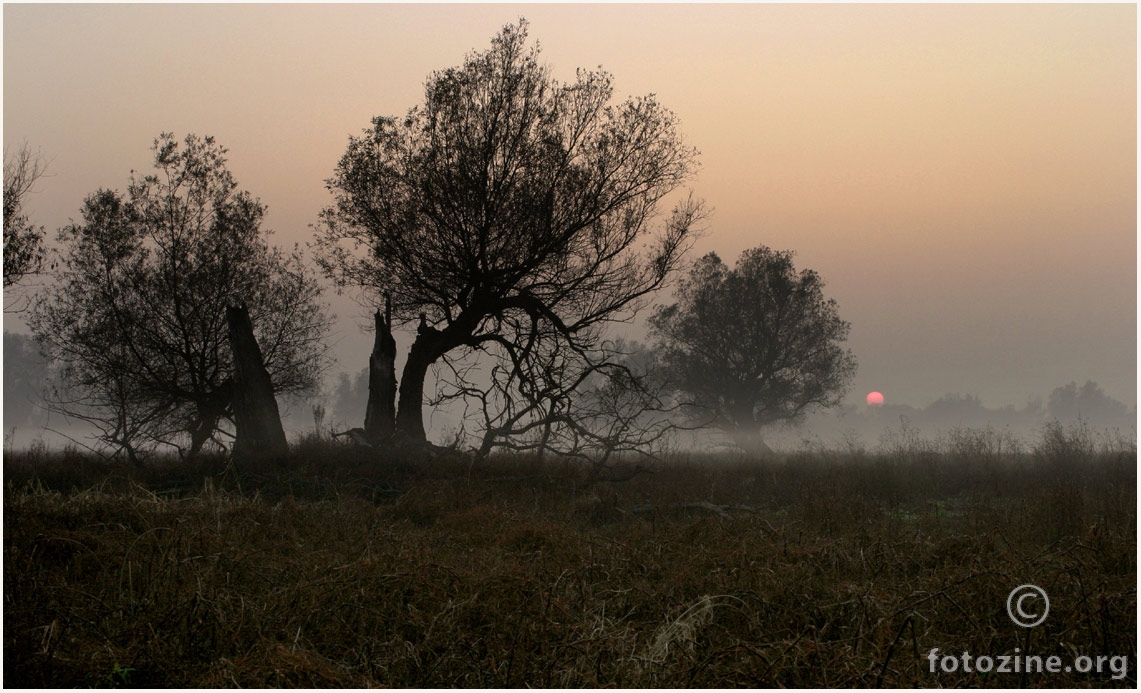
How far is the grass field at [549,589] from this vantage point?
4.94 meters

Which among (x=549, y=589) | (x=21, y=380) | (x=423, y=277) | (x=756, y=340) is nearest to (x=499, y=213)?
(x=423, y=277)

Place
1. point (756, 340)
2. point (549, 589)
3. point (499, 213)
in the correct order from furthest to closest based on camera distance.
→ point (756, 340) < point (499, 213) < point (549, 589)

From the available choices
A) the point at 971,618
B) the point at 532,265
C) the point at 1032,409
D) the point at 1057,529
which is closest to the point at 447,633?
the point at 971,618

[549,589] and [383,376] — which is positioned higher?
[383,376]

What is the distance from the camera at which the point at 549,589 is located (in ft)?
21.1

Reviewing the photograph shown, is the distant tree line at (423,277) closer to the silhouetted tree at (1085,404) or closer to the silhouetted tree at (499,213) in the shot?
the silhouetted tree at (499,213)

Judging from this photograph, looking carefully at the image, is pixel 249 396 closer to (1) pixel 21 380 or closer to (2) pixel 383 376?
(2) pixel 383 376

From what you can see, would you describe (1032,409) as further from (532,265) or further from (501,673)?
(501,673)

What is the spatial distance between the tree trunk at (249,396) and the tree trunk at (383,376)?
2.19 m

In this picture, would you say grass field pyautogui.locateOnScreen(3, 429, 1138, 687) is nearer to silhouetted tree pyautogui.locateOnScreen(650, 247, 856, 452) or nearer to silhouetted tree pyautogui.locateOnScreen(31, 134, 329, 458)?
silhouetted tree pyautogui.locateOnScreen(31, 134, 329, 458)

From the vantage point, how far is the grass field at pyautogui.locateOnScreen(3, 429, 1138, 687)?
4.94m

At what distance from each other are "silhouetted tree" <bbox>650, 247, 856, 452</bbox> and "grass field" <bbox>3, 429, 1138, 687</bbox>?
78.9 ft

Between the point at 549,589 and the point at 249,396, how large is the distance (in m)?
12.9

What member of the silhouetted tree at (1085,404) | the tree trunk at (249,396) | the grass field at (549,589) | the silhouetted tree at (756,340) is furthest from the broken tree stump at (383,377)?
the silhouetted tree at (1085,404)
